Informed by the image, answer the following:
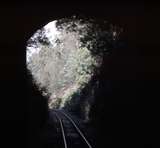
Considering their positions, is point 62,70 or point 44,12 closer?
point 44,12

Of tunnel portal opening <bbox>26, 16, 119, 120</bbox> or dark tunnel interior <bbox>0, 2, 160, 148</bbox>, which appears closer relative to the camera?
dark tunnel interior <bbox>0, 2, 160, 148</bbox>

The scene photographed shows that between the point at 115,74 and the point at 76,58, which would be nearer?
the point at 115,74

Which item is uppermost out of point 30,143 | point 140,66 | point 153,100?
point 140,66

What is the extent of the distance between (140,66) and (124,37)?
352 centimetres

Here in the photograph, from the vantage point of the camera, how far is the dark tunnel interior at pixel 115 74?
1625cm

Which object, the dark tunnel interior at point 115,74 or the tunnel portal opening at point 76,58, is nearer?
the dark tunnel interior at point 115,74

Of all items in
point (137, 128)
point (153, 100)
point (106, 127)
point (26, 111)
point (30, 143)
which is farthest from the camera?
point (106, 127)

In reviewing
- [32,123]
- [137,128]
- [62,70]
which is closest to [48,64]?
[62,70]

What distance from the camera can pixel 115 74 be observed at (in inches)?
854

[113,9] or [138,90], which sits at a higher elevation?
[113,9]

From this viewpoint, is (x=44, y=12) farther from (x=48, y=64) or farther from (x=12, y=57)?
(x=48, y=64)

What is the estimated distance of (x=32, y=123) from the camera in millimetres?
21859

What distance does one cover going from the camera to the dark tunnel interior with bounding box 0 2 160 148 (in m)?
16.2

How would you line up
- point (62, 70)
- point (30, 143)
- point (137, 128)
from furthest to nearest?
point (62, 70) → point (30, 143) → point (137, 128)
